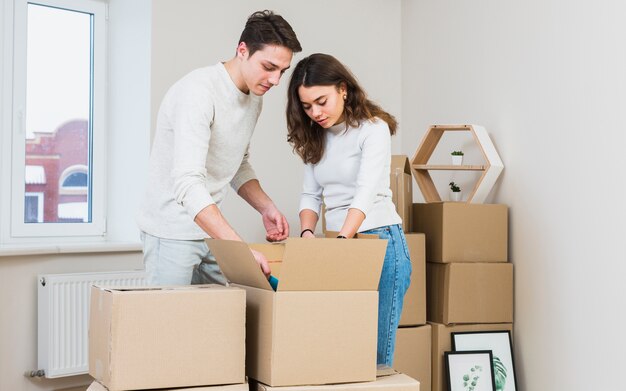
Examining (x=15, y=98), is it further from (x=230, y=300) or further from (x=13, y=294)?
(x=230, y=300)

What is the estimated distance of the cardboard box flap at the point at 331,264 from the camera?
1517mm

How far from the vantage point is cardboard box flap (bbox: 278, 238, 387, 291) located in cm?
152

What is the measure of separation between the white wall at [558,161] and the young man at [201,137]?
143 cm

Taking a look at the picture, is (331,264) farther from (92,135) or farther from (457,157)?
(92,135)

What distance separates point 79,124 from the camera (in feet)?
11.2

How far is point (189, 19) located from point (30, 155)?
98 centimetres

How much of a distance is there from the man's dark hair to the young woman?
15cm

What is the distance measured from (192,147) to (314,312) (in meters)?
0.50

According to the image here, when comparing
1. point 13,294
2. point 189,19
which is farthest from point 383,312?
point 189,19

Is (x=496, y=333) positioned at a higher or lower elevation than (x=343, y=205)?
lower

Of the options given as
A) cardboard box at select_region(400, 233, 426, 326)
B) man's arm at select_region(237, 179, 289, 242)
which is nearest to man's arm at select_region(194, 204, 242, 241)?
man's arm at select_region(237, 179, 289, 242)

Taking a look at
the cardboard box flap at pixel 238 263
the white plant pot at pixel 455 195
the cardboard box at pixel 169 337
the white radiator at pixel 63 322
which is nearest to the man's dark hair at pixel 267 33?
the cardboard box flap at pixel 238 263

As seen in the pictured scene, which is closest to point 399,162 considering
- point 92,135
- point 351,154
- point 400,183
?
point 400,183

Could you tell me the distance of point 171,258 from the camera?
181cm
